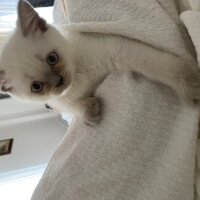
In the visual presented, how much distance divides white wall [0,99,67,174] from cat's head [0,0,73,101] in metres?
0.80

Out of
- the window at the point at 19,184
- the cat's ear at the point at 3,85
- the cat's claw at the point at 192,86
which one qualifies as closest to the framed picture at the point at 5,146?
the window at the point at 19,184

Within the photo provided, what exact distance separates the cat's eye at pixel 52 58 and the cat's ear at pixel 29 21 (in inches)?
3.7

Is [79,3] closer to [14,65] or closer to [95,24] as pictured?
[95,24]

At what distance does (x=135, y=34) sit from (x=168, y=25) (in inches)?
3.6

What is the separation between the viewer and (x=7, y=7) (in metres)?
1.90

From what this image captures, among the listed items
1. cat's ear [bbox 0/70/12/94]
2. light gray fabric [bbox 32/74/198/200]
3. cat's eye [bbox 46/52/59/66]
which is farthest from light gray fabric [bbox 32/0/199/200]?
cat's ear [bbox 0/70/12/94]

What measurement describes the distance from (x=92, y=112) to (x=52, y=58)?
200 millimetres

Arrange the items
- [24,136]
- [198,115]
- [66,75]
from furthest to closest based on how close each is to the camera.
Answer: [24,136] → [66,75] → [198,115]

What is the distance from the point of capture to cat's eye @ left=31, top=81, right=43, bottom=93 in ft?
3.17

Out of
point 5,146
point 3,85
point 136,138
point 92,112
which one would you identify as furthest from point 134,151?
point 5,146

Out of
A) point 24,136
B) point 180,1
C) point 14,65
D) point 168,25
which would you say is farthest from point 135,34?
point 24,136

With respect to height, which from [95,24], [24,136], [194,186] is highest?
[95,24]

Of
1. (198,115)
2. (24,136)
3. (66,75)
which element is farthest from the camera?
(24,136)

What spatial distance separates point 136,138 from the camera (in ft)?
2.81
